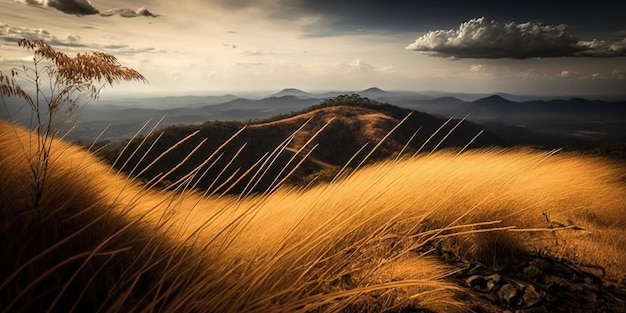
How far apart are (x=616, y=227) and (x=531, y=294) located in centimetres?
148

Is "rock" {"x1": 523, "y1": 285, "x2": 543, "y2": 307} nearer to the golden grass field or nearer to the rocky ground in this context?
the rocky ground

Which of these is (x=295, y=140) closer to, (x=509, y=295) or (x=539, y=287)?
(x=539, y=287)

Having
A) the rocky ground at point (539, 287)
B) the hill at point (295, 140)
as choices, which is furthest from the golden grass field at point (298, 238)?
the hill at point (295, 140)

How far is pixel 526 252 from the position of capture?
2029 millimetres

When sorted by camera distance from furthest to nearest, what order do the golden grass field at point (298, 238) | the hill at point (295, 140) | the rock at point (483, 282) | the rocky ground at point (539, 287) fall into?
the hill at point (295, 140) < the rock at point (483, 282) < the rocky ground at point (539, 287) < the golden grass field at point (298, 238)

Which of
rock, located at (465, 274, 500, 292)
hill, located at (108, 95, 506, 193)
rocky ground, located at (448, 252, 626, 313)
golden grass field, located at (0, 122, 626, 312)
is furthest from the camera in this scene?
hill, located at (108, 95, 506, 193)

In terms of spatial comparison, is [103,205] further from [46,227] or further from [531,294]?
[531,294]

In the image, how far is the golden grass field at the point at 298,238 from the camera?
3.21ft

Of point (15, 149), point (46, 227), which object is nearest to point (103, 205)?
point (46, 227)

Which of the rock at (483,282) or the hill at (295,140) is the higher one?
the rock at (483,282)

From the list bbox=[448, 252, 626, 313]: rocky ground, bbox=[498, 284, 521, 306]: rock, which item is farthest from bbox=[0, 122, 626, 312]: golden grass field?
bbox=[498, 284, 521, 306]: rock

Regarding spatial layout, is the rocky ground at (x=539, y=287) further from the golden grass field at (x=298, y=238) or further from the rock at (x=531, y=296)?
the golden grass field at (x=298, y=238)

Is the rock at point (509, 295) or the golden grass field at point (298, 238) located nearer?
the golden grass field at point (298, 238)

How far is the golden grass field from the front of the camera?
98cm
